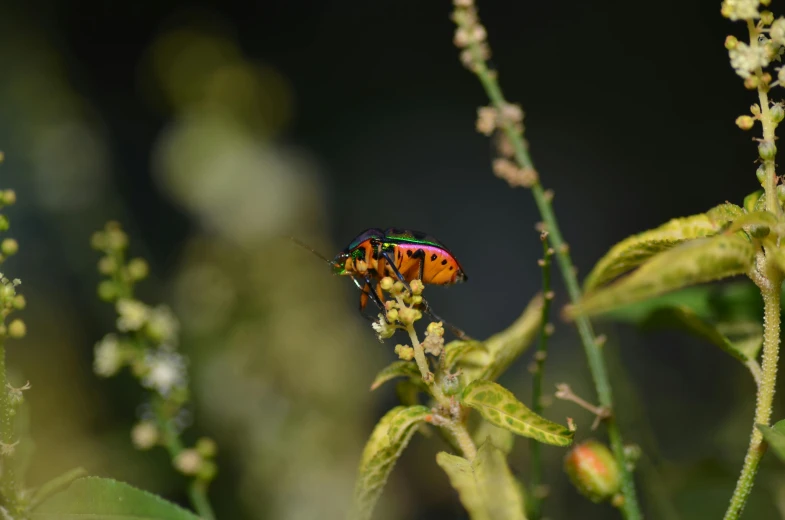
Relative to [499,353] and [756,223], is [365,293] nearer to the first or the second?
[499,353]

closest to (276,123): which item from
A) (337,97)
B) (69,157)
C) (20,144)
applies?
(69,157)

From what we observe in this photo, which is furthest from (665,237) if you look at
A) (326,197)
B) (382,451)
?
(326,197)

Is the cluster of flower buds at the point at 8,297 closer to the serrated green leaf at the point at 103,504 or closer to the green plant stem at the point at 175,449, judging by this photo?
the serrated green leaf at the point at 103,504

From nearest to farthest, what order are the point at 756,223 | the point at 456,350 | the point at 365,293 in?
the point at 756,223 → the point at 456,350 → the point at 365,293

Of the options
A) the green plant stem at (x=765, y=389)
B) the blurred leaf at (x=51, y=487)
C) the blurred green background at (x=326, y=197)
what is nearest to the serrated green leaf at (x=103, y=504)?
the blurred leaf at (x=51, y=487)

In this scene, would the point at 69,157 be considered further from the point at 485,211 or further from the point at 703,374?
the point at 485,211

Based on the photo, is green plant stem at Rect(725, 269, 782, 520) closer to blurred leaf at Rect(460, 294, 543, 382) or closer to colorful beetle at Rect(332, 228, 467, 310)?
blurred leaf at Rect(460, 294, 543, 382)

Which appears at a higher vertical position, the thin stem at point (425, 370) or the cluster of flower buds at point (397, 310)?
the cluster of flower buds at point (397, 310)
